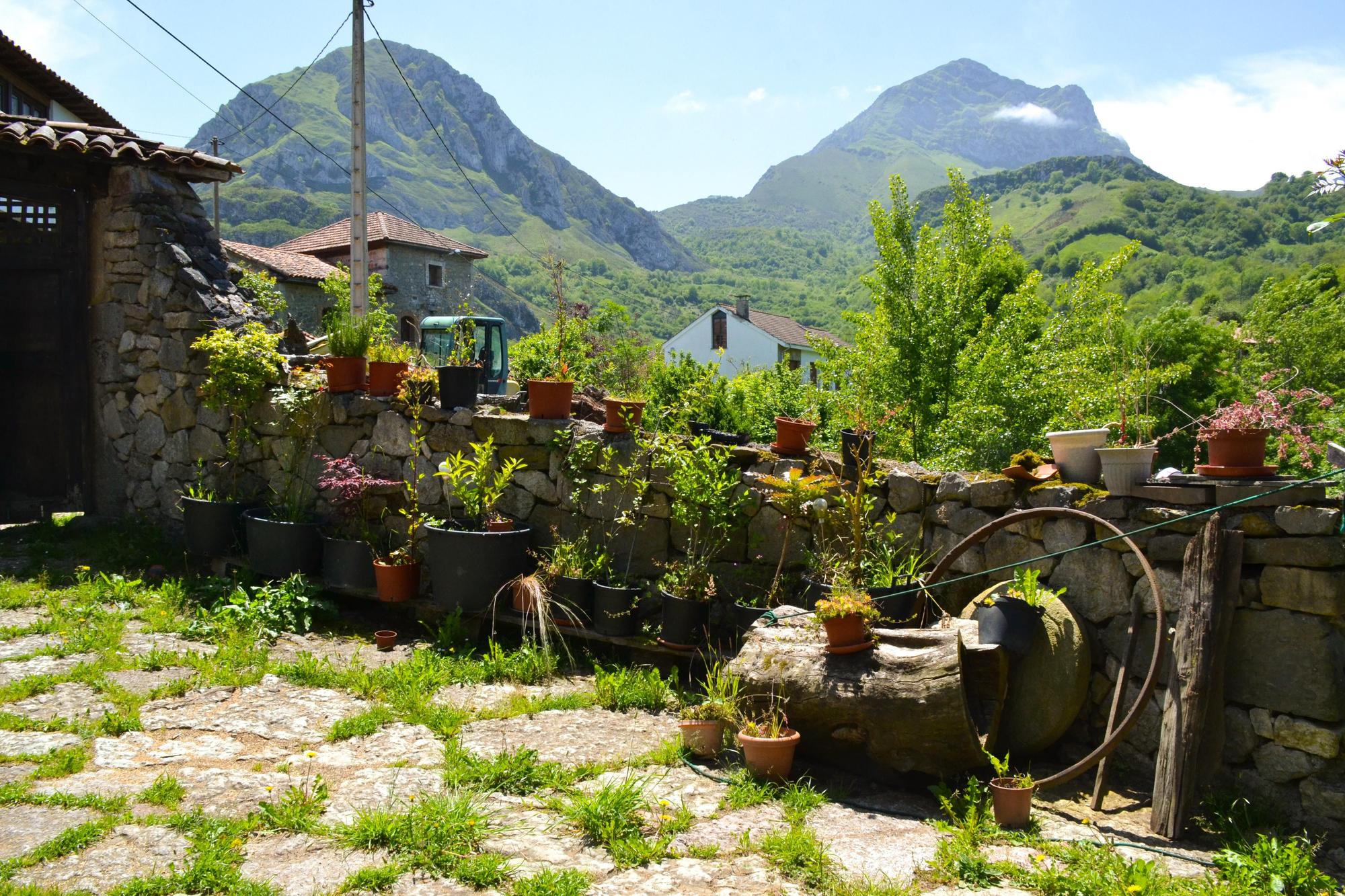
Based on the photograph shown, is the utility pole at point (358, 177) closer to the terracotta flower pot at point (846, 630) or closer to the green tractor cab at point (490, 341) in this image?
the green tractor cab at point (490, 341)

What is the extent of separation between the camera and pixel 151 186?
7.14 metres

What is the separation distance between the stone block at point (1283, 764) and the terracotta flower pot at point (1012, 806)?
3.61 feet

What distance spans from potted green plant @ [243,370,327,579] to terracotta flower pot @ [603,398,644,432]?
7.84ft

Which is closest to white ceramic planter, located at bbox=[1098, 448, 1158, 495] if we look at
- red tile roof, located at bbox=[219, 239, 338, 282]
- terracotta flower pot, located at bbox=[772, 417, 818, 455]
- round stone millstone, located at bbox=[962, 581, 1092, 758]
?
round stone millstone, located at bbox=[962, 581, 1092, 758]

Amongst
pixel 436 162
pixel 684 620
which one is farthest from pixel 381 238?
pixel 436 162

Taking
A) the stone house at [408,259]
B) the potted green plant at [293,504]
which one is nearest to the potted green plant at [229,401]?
the potted green plant at [293,504]

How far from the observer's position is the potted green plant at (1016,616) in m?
3.92

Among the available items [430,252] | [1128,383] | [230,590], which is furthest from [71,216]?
[430,252]

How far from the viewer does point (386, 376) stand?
6.31 meters

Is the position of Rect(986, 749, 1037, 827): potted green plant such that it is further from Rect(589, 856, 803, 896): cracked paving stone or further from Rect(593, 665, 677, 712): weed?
Rect(593, 665, 677, 712): weed

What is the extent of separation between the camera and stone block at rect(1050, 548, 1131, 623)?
159 inches

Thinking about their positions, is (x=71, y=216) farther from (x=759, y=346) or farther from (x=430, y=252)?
(x=759, y=346)

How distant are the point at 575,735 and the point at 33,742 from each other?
2.34 meters

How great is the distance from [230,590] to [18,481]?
3.20m
